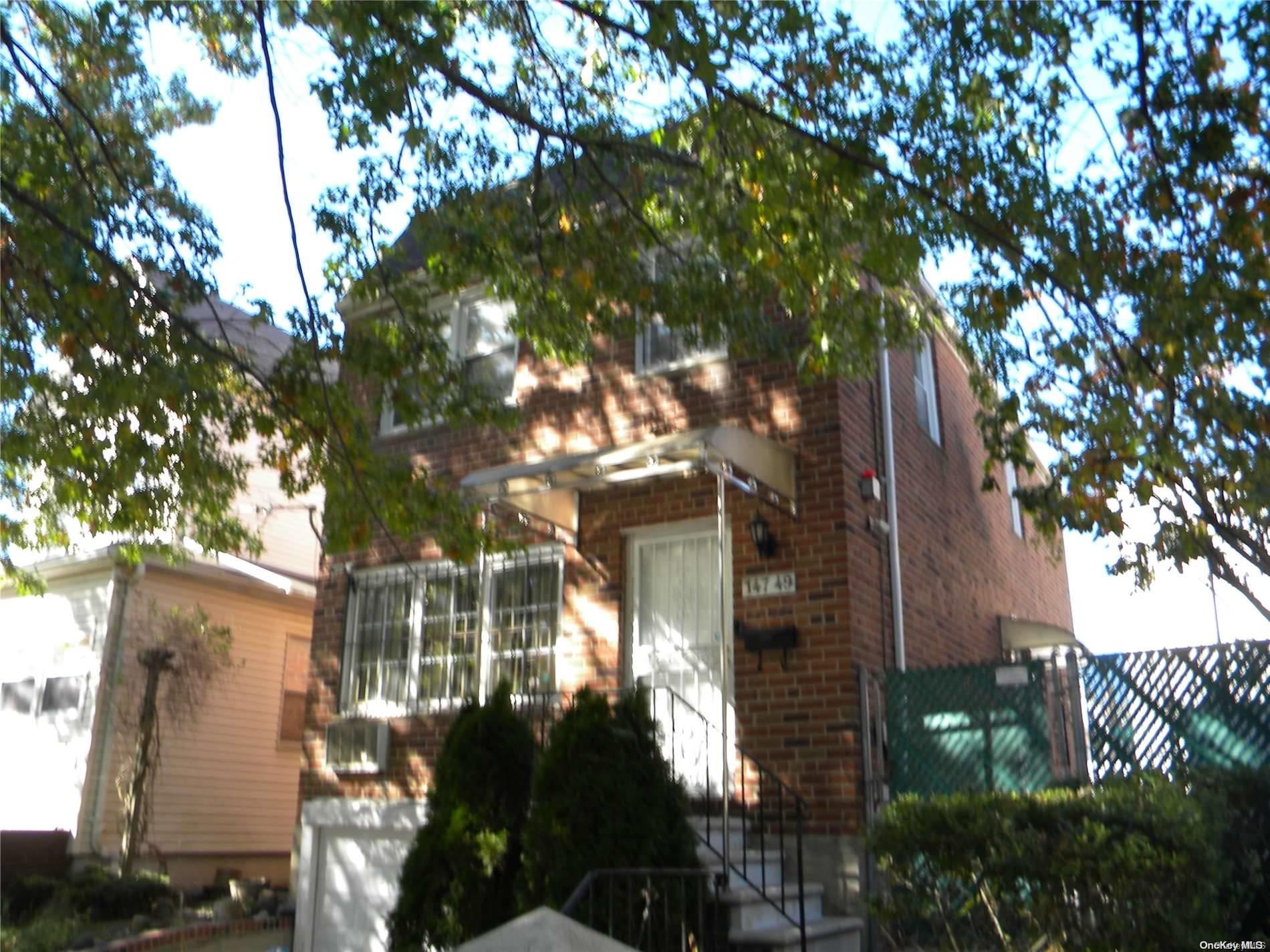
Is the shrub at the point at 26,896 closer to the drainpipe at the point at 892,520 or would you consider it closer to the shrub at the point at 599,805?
the shrub at the point at 599,805

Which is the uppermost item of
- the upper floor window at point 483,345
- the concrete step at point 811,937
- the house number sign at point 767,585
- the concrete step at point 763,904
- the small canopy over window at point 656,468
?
the upper floor window at point 483,345

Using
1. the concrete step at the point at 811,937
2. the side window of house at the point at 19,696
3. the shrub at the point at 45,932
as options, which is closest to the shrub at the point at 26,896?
the shrub at the point at 45,932

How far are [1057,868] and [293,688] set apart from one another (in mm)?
12829

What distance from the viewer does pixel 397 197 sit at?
7.92 metres

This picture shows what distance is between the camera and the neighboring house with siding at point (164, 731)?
47.0ft

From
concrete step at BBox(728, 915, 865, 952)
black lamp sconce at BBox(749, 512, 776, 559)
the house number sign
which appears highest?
black lamp sconce at BBox(749, 512, 776, 559)

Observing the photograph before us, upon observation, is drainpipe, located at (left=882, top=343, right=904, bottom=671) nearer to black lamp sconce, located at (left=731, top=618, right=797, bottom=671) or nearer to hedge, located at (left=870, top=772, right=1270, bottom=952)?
black lamp sconce, located at (left=731, top=618, right=797, bottom=671)

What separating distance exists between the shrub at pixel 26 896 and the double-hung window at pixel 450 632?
397 cm

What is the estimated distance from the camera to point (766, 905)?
303 inches

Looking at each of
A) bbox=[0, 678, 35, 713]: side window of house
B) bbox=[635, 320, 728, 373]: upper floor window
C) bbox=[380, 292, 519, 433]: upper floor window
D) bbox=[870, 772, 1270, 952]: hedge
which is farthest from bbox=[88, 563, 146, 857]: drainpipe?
bbox=[870, 772, 1270, 952]: hedge

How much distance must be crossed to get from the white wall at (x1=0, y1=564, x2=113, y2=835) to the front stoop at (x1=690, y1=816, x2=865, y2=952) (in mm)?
9169

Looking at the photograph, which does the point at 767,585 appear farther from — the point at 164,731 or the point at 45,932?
the point at 164,731

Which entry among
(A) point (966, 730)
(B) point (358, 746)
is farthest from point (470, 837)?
(A) point (966, 730)

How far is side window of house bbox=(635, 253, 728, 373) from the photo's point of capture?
10227mm
